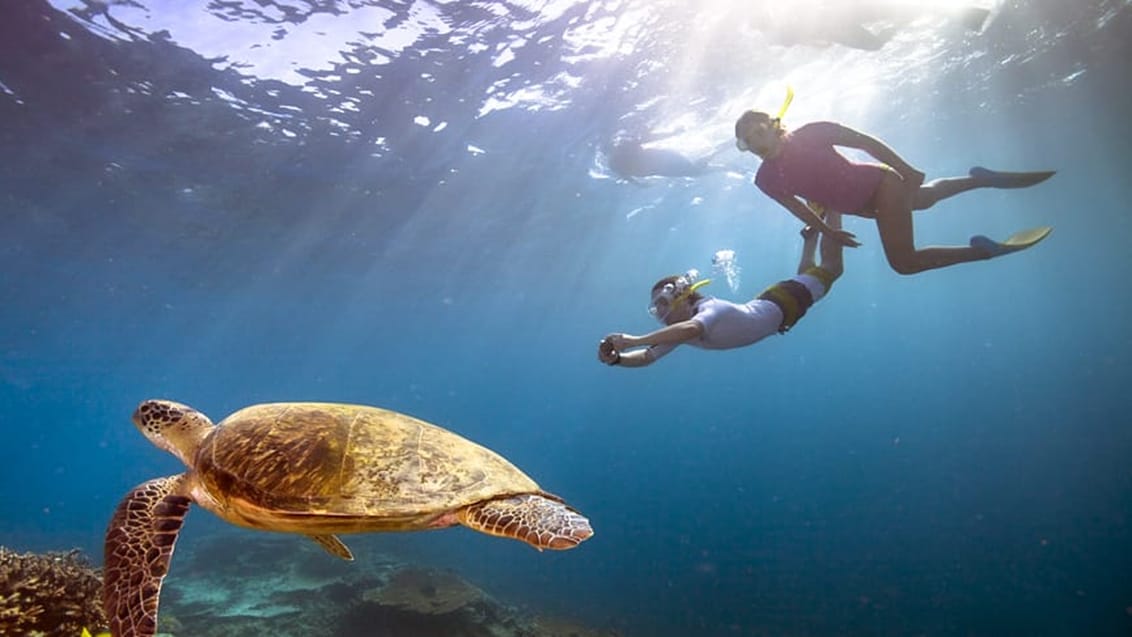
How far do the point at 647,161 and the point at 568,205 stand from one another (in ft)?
15.9

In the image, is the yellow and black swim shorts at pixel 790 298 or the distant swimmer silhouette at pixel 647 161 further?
the distant swimmer silhouette at pixel 647 161

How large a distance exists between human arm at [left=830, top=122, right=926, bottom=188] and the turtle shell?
15.4ft

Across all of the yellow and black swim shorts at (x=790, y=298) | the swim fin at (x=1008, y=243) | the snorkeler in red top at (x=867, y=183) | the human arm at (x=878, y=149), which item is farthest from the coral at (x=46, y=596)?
the swim fin at (x=1008, y=243)

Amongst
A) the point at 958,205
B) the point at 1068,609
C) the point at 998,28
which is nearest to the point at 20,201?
the point at 998,28

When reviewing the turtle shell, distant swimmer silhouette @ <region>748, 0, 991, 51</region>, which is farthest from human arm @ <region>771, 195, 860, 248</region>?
distant swimmer silhouette @ <region>748, 0, 991, 51</region>

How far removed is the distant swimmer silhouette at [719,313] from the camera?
4.72 meters

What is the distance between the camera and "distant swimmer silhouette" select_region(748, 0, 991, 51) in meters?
11.9

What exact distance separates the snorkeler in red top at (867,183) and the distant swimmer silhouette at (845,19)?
854 centimetres

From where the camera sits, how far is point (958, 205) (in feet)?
122

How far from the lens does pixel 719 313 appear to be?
4910mm

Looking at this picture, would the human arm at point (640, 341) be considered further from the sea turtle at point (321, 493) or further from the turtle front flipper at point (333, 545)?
the turtle front flipper at point (333, 545)

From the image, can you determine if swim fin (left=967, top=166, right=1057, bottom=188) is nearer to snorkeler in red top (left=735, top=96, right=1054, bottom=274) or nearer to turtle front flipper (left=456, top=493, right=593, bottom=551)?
snorkeler in red top (left=735, top=96, right=1054, bottom=274)

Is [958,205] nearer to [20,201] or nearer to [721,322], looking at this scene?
[721,322]

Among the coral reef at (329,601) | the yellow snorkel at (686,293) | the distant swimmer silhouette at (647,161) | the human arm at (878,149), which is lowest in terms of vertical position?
the coral reef at (329,601)
